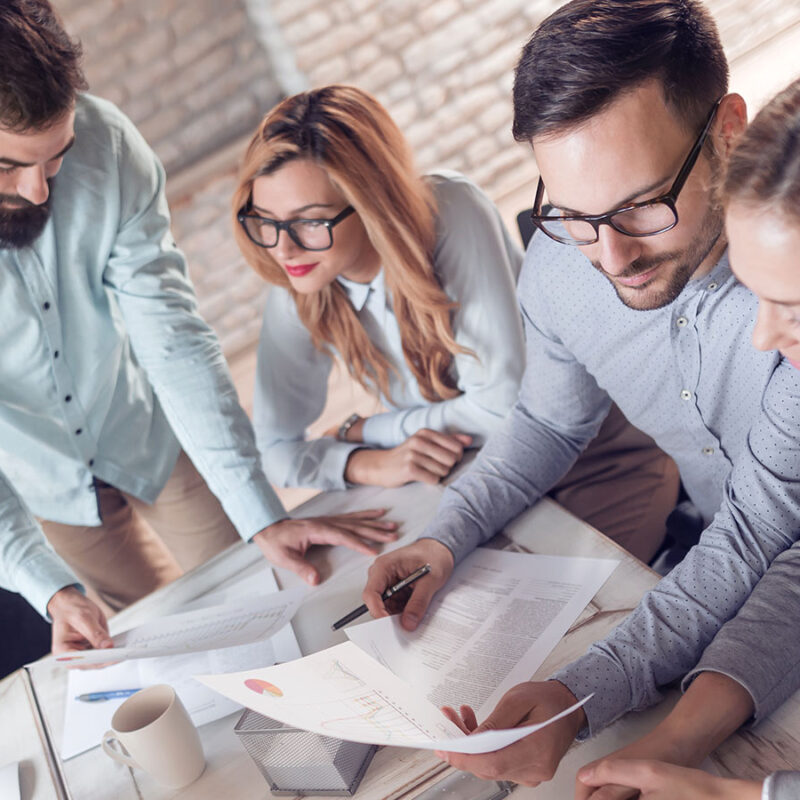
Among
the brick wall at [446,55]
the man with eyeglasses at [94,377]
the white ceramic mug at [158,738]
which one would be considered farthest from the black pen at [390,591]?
the brick wall at [446,55]

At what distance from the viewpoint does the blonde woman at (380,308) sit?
157 centimetres

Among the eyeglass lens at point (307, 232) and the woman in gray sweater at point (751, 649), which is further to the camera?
the eyeglass lens at point (307, 232)

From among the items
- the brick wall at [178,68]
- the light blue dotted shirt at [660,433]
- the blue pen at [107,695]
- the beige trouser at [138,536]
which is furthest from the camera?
the brick wall at [178,68]

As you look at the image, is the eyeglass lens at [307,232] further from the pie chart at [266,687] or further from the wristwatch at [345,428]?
the pie chart at [266,687]

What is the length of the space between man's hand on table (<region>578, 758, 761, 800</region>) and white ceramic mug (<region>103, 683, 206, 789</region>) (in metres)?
0.46

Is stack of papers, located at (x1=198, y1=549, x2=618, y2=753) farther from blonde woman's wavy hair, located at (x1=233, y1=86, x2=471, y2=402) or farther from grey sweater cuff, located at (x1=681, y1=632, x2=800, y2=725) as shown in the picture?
blonde woman's wavy hair, located at (x1=233, y1=86, x2=471, y2=402)

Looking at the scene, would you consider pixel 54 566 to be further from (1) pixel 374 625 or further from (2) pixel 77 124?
(2) pixel 77 124

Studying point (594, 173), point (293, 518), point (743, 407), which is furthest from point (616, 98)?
point (293, 518)

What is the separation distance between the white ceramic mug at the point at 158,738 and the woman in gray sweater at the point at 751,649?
0.45 meters

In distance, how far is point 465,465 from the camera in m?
1.46

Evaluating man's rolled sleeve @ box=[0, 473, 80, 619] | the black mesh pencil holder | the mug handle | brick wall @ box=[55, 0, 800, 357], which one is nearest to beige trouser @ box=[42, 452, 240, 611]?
man's rolled sleeve @ box=[0, 473, 80, 619]

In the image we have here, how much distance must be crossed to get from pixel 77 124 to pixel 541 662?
1.24 m

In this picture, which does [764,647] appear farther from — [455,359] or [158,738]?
[455,359]

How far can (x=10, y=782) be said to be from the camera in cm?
109
